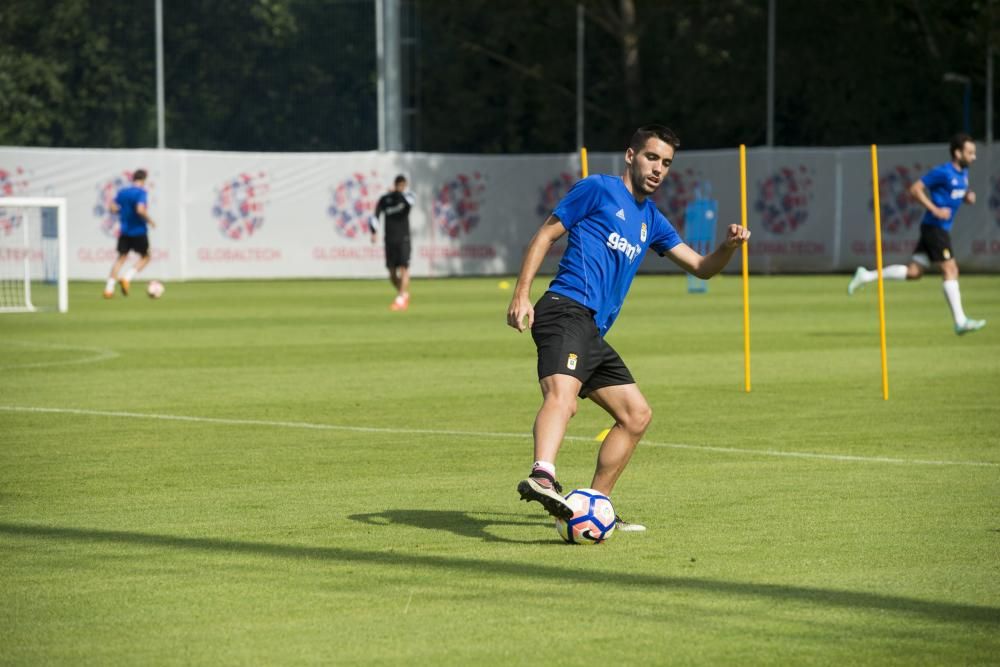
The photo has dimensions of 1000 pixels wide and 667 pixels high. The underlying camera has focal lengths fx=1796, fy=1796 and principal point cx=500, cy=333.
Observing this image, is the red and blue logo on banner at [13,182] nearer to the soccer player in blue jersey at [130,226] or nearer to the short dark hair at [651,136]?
the soccer player in blue jersey at [130,226]

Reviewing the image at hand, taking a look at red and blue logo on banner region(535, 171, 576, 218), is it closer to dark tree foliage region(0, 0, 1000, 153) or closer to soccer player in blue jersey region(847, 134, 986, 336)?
dark tree foliage region(0, 0, 1000, 153)

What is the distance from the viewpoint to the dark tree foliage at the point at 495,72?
44.6 m

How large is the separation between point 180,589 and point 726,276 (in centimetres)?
3717

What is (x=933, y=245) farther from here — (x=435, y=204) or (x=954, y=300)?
(x=435, y=204)

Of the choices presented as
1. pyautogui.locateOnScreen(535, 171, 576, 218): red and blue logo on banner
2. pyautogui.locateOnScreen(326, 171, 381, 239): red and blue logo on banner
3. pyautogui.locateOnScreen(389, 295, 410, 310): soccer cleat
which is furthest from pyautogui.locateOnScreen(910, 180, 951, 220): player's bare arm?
pyautogui.locateOnScreen(535, 171, 576, 218): red and blue logo on banner

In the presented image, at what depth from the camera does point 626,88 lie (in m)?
55.0

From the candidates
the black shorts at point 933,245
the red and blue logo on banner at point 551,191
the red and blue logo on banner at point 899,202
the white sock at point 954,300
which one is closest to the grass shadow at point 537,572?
the white sock at point 954,300

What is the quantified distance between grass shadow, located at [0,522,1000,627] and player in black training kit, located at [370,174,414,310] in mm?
20612

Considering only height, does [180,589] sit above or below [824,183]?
below

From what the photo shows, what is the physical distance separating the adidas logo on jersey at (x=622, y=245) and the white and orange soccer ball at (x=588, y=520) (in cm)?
117

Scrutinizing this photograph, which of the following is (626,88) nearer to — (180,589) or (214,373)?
(214,373)

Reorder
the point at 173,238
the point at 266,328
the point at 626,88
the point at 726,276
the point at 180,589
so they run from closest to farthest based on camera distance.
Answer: the point at 180,589, the point at 266,328, the point at 173,238, the point at 726,276, the point at 626,88

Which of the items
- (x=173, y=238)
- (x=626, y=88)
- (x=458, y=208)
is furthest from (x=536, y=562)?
(x=626, y=88)

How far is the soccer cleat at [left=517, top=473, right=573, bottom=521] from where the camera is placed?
25.2 ft
